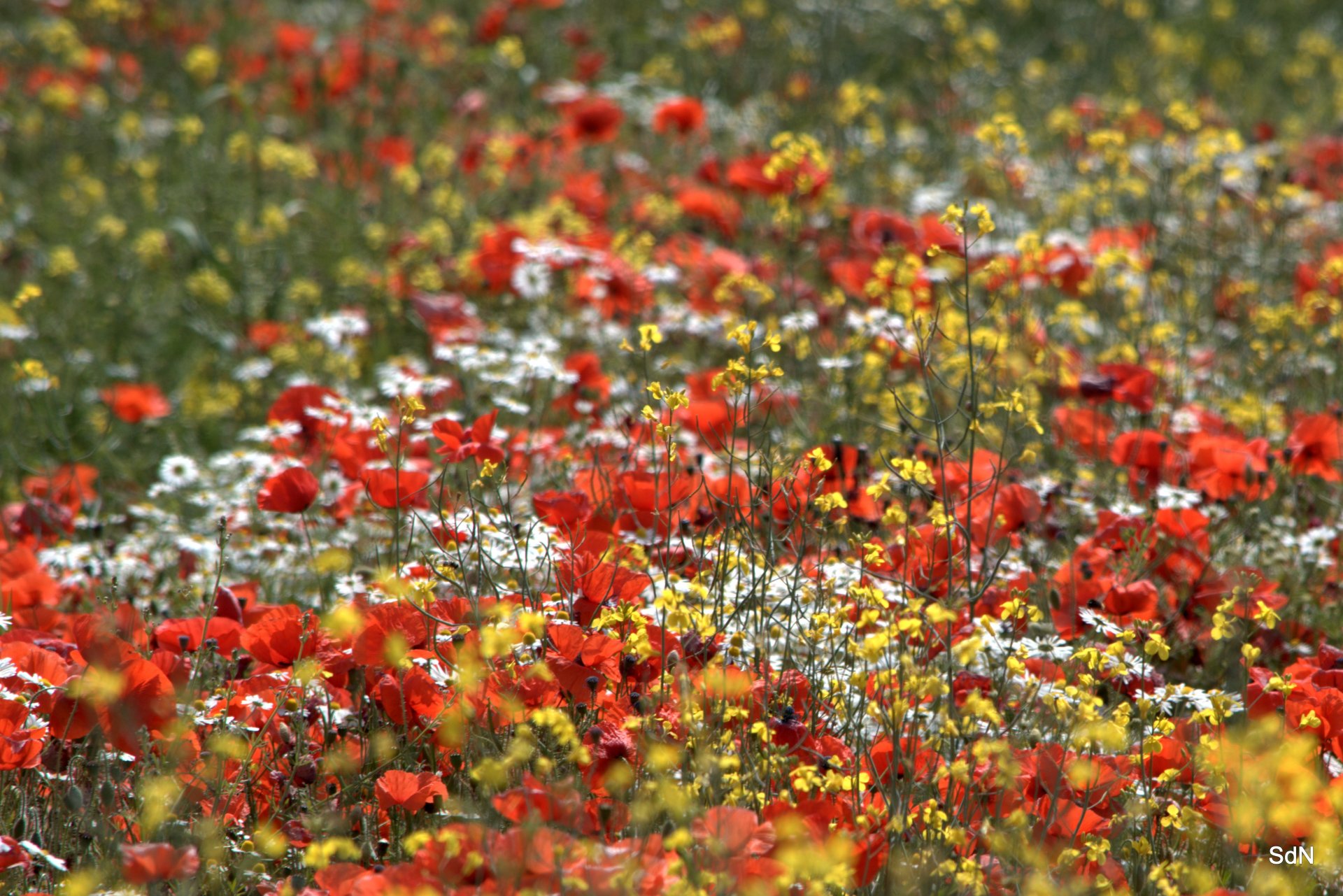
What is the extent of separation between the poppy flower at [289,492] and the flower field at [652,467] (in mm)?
53

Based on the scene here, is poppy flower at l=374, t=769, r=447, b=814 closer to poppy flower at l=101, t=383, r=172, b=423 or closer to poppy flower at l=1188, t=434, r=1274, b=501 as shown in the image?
poppy flower at l=1188, t=434, r=1274, b=501

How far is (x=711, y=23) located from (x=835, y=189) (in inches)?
89.2

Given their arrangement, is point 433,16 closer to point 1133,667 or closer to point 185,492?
point 185,492

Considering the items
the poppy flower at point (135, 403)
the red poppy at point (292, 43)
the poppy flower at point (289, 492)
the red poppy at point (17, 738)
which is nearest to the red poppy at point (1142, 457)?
the poppy flower at point (289, 492)

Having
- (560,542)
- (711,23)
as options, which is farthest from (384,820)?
(711,23)

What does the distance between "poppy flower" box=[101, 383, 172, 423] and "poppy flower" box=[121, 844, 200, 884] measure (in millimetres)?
2765

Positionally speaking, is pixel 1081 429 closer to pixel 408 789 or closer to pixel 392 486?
pixel 392 486

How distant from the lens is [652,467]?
334cm

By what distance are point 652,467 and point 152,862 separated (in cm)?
184

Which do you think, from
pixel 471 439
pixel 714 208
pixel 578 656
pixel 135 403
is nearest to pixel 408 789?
pixel 578 656

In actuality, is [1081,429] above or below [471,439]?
below

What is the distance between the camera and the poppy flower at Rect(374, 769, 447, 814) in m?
2.06

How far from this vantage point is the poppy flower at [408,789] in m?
2.06

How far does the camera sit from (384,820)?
2291 mm
